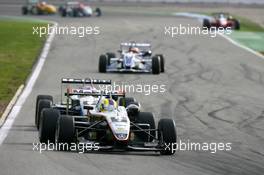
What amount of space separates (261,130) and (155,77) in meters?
11.0

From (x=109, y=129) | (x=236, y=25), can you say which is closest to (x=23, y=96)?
(x=109, y=129)

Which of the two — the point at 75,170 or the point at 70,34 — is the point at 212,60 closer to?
the point at 70,34

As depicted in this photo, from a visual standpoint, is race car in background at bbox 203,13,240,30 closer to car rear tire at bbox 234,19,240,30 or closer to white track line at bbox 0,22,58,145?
car rear tire at bbox 234,19,240,30

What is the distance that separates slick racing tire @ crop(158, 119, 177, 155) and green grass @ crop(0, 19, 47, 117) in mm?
6033

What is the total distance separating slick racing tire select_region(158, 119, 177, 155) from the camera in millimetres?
15227

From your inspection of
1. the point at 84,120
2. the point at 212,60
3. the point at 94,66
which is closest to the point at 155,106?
the point at 84,120

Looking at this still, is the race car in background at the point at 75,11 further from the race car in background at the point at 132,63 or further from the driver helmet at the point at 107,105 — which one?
the driver helmet at the point at 107,105

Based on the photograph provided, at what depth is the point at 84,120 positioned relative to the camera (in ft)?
54.4

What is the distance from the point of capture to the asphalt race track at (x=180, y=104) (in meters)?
13.8

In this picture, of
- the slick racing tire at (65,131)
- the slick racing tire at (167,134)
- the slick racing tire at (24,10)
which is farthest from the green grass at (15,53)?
the slick racing tire at (24,10)

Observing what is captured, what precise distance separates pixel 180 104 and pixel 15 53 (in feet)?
49.3

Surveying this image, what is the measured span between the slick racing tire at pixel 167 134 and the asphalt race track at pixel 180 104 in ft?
0.78

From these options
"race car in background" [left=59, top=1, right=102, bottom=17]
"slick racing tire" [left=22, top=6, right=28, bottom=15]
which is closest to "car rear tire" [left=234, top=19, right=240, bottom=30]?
"race car in background" [left=59, top=1, right=102, bottom=17]

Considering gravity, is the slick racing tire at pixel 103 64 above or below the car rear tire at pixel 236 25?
above
